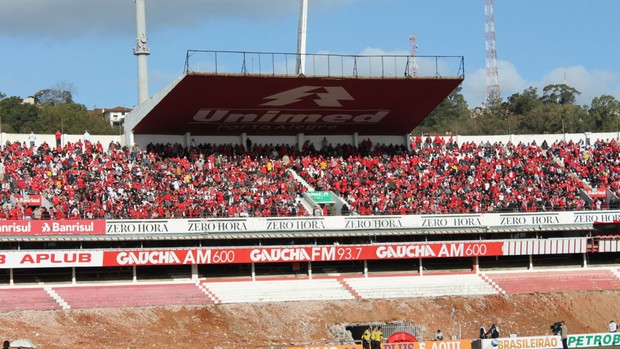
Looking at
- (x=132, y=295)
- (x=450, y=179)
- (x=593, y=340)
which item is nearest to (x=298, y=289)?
Result: (x=132, y=295)

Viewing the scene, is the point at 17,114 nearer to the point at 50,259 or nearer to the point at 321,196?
the point at 321,196

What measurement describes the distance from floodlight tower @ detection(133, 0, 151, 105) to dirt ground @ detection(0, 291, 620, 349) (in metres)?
16.4

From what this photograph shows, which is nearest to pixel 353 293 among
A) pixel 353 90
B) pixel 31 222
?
pixel 353 90

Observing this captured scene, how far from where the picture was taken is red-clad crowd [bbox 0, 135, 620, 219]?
51719 millimetres

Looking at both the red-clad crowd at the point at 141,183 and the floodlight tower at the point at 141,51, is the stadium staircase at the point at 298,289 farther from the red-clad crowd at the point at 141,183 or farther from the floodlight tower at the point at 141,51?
the floodlight tower at the point at 141,51

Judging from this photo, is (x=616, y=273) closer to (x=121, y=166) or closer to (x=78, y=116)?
(x=121, y=166)

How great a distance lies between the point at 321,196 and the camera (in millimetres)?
56031

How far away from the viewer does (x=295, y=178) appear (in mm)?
58062

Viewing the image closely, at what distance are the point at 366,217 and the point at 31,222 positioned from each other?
16768 mm

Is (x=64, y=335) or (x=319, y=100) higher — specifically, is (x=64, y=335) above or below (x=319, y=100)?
below

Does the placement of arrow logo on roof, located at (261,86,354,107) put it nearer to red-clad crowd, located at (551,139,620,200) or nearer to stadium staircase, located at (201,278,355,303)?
stadium staircase, located at (201,278,355,303)

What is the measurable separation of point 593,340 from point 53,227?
2493 centimetres

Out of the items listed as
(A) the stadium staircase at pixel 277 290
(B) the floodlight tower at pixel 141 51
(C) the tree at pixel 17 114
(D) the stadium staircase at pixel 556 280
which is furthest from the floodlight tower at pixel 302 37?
(C) the tree at pixel 17 114

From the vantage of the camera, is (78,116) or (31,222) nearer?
(31,222)
